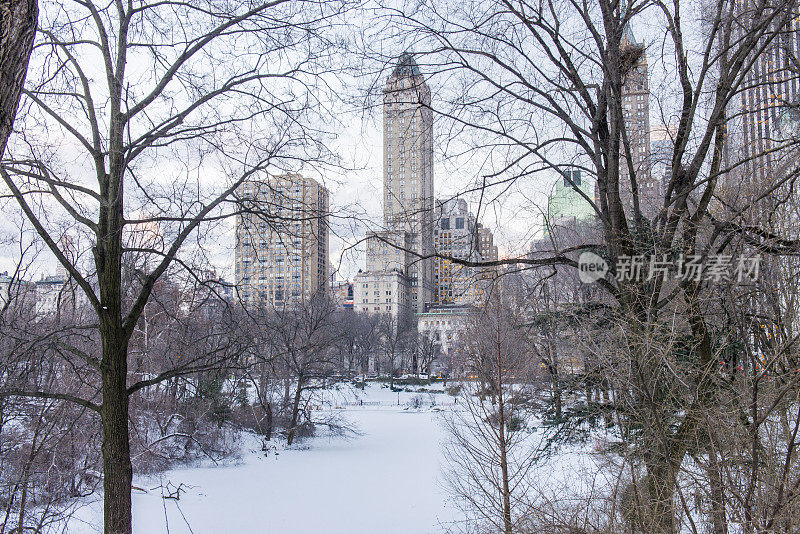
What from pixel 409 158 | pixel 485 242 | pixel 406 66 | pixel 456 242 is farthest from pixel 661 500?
pixel 406 66

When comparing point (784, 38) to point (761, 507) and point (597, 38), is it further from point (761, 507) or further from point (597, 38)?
point (761, 507)

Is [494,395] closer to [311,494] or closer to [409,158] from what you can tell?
[311,494]

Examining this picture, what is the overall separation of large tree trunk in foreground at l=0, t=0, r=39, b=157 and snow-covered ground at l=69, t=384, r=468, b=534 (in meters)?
9.26

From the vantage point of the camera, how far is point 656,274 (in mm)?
5031

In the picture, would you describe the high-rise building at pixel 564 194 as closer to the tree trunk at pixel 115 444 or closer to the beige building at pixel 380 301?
the tree trunk at pixel 115 444

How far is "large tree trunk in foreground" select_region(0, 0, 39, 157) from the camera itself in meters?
2.03

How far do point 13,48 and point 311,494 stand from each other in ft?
57.5

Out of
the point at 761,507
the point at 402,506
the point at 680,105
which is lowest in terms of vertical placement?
the point at 402,506

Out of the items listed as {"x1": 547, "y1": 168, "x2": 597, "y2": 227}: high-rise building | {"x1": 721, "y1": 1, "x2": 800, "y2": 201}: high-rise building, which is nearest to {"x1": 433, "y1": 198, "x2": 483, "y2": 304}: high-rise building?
{"x1": 547, "y1": 168, "x2": 597, "y2": 227}: high-rise building

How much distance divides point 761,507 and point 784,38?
473 cm

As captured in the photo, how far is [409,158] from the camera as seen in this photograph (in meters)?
6.19

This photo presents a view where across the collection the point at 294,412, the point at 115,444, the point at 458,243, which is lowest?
the point at 294,412

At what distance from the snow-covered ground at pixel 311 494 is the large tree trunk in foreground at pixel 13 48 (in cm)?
926

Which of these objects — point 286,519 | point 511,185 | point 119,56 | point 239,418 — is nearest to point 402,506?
point 286,519
